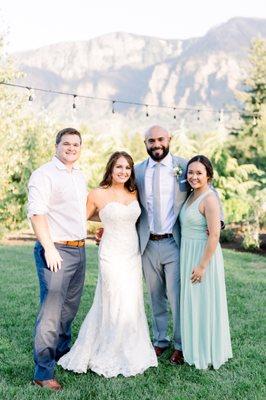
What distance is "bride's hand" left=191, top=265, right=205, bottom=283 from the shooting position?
18.7 feet

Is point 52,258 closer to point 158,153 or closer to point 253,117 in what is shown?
point 158,153

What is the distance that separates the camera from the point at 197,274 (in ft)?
18.7

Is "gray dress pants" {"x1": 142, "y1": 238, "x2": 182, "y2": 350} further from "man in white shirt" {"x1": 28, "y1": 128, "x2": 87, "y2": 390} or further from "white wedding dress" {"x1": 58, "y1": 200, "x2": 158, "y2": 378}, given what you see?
"man in white shirt" {"x1": 28, "y1": 128, "x2": 87, "y2": 390}

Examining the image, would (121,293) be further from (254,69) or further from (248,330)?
(254,69)

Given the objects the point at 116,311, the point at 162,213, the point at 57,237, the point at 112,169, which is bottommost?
the point at 116,311

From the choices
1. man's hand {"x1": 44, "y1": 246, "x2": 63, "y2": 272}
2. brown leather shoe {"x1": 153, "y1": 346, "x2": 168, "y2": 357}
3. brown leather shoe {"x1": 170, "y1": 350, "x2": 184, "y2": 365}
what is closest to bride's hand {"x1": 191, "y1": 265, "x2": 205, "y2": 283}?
brown leather shoe {"x1": 170, "y1": 350, "x2": 184, "y2": 365}

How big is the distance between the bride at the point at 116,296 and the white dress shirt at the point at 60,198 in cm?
52

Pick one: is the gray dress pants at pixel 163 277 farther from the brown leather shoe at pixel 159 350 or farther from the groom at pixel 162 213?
the brown leather shoe at pixel 159 350

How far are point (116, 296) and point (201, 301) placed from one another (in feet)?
3.07

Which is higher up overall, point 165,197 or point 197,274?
point 165,197

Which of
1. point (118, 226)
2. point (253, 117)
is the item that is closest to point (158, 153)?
point (118, 226)

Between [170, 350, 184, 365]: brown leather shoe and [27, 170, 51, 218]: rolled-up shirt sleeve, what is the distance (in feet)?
7.55

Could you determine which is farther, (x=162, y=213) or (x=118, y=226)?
(x=162, y=213)

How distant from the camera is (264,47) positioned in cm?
3919
